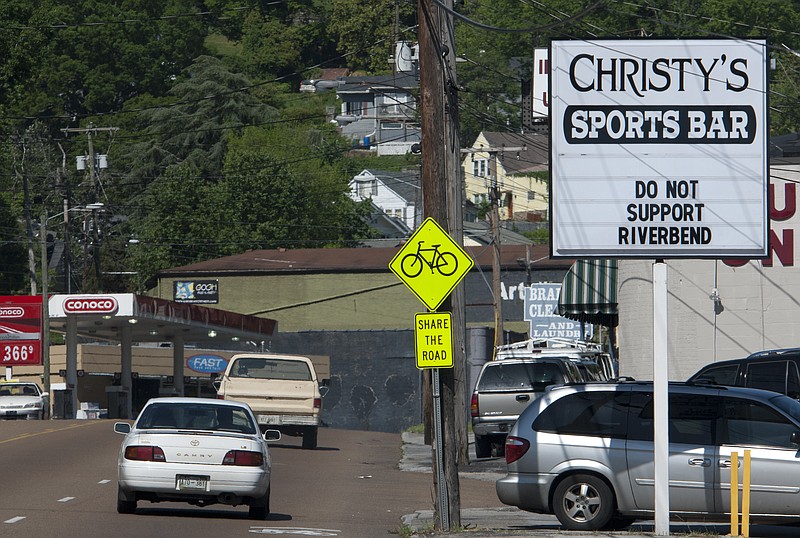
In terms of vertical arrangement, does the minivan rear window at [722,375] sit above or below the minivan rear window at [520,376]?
above

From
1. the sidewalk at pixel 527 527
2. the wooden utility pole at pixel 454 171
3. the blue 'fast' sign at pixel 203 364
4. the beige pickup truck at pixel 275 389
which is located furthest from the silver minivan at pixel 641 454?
the blue 'fast' sign at pixel 203 364

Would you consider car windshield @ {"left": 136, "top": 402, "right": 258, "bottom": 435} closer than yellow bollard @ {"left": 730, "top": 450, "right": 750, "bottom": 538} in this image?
No

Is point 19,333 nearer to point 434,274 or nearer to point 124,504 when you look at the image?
point 124,504

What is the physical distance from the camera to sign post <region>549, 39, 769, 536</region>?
14562mm

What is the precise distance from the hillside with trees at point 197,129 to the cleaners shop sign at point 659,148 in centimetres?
5075

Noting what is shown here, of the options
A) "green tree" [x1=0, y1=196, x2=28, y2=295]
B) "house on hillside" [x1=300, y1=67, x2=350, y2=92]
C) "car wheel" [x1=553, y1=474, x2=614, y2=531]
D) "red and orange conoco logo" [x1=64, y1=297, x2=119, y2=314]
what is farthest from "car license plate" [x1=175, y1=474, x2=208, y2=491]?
"house on hillside" [x1=300, y1=67, x2=350, y2=92]

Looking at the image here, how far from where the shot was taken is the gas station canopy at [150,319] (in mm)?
45000

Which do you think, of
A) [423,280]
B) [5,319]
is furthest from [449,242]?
[5,319]

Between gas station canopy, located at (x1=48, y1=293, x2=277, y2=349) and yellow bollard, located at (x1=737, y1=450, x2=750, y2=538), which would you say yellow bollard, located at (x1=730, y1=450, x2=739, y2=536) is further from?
gas station canopy, located at (x1=48, y1=293, x2=277, y2=349)

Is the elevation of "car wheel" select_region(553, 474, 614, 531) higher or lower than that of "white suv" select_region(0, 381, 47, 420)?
higher

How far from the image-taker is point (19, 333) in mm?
54406

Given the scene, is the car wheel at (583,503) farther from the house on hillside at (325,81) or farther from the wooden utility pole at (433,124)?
the house on hillside at (325,81)

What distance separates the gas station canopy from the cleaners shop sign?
3197 cm

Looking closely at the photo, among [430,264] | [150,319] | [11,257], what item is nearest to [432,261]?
[430,264]
